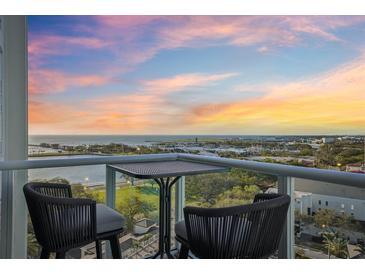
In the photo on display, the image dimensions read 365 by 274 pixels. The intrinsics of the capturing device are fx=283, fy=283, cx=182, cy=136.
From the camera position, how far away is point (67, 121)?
149 inches

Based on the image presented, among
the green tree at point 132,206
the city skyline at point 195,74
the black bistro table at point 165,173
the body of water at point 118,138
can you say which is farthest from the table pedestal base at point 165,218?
the city skyline at point 195,74

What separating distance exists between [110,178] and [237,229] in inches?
66.8

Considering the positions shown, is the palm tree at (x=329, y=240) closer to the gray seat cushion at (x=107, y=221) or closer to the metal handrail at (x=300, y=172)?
the metal handrail at (x=300, y=172)

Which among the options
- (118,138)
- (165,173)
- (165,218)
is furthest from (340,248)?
(118,138)

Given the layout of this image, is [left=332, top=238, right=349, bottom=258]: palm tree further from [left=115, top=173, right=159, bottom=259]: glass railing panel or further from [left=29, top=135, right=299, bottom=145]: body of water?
[left=115, top=173, right=159, bottom=259]: glass railing panel

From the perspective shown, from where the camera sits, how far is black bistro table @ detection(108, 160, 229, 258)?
236 centimetres

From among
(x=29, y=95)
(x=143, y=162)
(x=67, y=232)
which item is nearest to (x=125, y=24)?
(x=29, y=95)

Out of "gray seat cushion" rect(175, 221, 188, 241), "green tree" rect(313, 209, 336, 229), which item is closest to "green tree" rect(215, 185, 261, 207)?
"green tree" rect(313, 209, 336, 229)

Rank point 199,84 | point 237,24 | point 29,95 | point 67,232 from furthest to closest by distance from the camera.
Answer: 1. point 199,84
2. point 237,24
3. point 29,95
4. point 67,232

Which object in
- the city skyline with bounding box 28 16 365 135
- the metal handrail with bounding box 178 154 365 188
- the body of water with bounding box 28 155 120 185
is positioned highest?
the city skyline with bounding box 28 16 365 135

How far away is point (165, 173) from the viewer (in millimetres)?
2293
